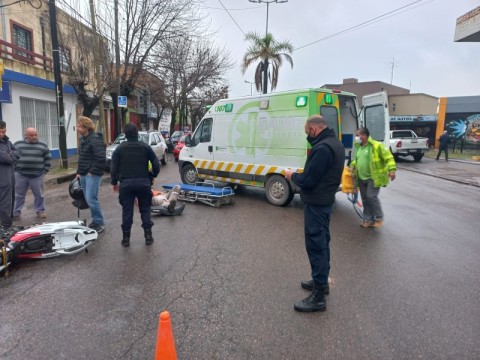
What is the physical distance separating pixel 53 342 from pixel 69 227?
2.17 meters

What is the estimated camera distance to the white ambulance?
24.4ft

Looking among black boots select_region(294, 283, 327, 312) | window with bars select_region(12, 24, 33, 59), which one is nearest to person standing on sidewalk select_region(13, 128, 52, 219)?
black boots select_region(294, 283, 327, 312)

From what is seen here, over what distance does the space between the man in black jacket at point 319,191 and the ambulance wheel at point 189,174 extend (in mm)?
6918

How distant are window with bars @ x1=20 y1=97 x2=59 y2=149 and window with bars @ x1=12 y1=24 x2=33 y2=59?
2251 millimetres

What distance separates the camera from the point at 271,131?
26.1 ft

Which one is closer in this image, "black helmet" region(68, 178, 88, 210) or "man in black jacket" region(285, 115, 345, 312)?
"man in black jacket" region(285, 115, 345, 312)

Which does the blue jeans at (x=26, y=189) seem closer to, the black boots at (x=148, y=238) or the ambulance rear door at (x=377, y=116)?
the black boots at (x=148, y=238)

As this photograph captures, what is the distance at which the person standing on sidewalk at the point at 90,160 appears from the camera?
5.62 metres

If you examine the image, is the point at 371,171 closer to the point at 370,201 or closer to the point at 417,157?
the point at 370,201

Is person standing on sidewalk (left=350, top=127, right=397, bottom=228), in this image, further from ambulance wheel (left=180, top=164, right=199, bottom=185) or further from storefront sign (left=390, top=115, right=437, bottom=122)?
storefront sign (left=390, top=115, right=437, bottom=122)

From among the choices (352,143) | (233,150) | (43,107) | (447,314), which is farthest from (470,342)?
(43,107)

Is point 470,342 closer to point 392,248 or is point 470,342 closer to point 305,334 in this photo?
point 305,334

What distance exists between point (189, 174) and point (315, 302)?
24.3 feet

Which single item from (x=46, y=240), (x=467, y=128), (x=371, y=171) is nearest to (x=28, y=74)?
(x=46, y=240)
